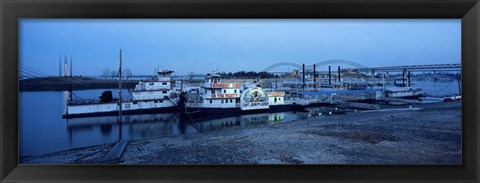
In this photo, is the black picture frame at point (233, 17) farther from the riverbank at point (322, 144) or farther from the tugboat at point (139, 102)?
the tugboat at point (139, 102)

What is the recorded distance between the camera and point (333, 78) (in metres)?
2.00

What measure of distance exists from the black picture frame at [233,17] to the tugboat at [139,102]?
1.22ft

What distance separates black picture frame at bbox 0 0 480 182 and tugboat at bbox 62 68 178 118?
1.22ft

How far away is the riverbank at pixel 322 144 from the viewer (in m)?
A: 1.79

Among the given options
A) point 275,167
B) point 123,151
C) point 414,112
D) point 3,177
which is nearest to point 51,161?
point 3,177

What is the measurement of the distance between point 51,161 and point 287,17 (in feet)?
5.21

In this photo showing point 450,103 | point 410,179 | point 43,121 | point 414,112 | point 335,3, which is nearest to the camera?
point 335,3

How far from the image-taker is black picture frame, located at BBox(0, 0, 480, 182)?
5.14 ft

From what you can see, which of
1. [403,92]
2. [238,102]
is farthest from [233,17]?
[403,92]

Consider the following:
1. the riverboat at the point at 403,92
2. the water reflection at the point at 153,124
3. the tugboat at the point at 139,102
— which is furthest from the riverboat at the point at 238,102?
the riverboat at the point at 403,92

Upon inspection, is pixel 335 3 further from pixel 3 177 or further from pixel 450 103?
pixel 3 177

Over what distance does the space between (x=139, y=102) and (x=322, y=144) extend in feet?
4.09

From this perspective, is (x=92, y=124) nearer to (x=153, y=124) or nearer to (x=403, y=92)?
(x=153, y=124)

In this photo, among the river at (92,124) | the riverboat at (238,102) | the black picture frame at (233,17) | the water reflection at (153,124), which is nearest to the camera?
the black picture frame at (233,17)
